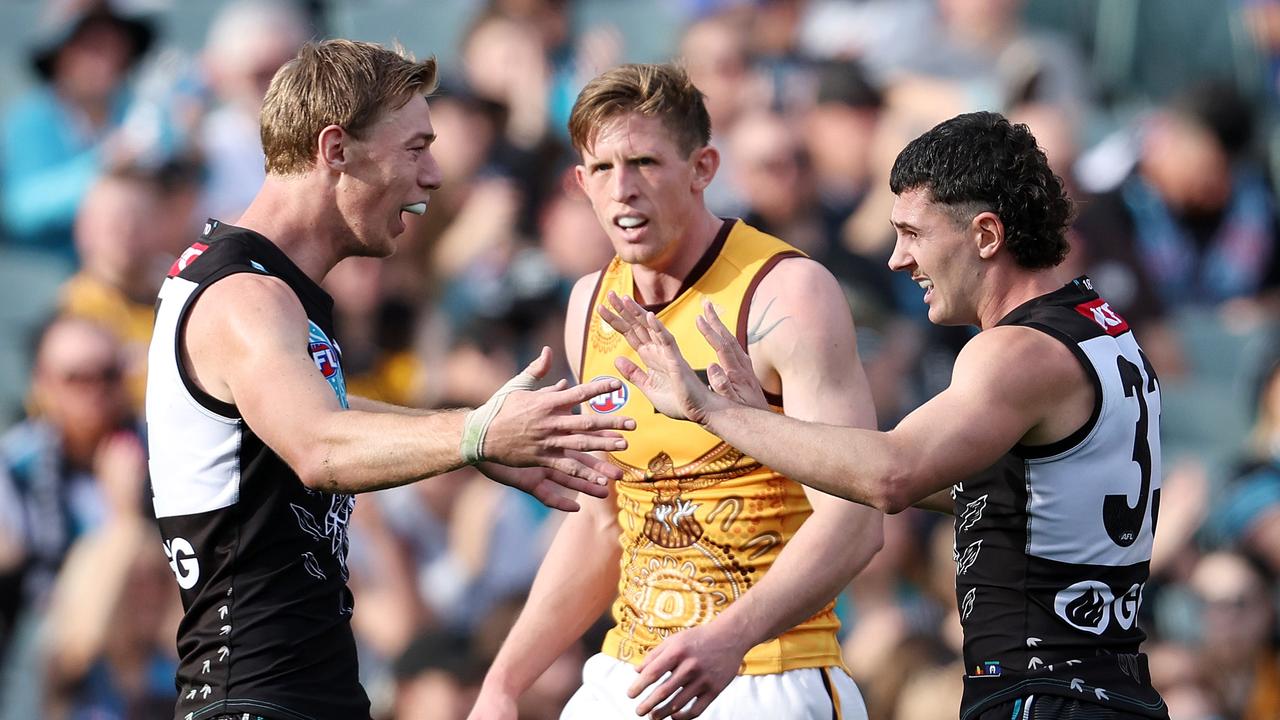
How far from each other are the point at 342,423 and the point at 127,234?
19.9 ft

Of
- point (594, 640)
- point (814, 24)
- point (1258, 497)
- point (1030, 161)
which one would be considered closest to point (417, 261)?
point (594, 640)

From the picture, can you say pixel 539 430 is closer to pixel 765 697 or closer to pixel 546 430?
pixel 546 430

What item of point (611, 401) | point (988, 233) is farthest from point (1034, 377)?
point (611, 401)

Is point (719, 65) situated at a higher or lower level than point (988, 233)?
higher

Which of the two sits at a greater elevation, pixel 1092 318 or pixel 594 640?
pixel 1092 318

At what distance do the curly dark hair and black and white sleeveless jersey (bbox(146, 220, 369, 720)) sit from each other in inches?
66.5

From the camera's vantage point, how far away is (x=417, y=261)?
31.3 feet

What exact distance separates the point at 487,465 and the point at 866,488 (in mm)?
1006

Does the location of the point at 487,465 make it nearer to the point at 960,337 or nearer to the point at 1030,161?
the point at 1030,161

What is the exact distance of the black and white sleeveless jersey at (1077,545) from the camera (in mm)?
3873

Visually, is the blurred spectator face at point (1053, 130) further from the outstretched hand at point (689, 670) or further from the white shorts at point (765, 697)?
the outstretched hand at point (689, 670)

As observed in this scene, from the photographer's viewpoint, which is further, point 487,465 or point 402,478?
point 487,465

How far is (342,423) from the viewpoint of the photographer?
145 inches

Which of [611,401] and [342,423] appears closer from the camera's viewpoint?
[342,423]
